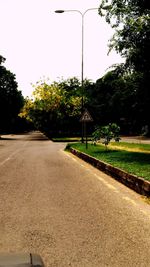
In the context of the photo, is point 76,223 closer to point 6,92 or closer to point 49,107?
point 49,107

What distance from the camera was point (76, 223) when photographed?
597 centimetres

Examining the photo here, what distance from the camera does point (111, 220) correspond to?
6.22 m

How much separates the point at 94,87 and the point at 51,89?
32.3 metres

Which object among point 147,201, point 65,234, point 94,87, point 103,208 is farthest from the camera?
point 94,87

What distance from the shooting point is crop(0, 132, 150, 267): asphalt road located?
448 cm

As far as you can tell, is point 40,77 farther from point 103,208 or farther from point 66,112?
point 103,208

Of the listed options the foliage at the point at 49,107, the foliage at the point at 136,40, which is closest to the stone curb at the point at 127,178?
the foliage at the point at 136,40

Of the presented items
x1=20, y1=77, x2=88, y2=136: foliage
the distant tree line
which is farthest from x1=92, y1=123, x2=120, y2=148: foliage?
x1=20, y1=77, x2=88, y2=136: foliage

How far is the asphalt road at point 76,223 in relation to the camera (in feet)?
14.7

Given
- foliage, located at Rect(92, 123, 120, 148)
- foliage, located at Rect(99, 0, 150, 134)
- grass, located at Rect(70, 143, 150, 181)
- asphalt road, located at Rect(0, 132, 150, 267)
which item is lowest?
asphalt road, located at Rect(0, 132, 150, 267)

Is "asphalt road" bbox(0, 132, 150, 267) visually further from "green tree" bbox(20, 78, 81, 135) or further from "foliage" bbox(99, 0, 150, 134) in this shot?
"green tree" bbox(20, 78, 81, 135)

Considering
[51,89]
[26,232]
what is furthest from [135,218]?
[51,89]

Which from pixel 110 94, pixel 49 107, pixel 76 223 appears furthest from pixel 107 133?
pixel 110 94

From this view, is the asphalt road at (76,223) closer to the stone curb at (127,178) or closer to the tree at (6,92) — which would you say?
the stone curb at (127,178)
